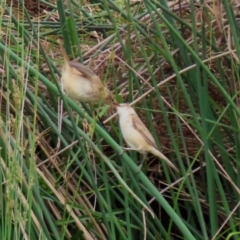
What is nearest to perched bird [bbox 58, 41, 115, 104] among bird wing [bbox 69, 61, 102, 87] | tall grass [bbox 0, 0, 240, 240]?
bird wing [bbox 69, 61, 102, 87]

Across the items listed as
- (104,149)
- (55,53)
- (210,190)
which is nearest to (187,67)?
(210,190)

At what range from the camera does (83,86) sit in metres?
1.26

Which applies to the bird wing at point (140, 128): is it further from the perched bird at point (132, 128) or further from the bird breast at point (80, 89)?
the bird breast at point (80, 89)

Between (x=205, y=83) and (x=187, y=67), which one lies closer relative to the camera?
(x=205, y=83)

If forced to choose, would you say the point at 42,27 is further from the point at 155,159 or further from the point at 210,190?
the point at 210,190

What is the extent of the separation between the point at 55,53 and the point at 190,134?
0.53 m

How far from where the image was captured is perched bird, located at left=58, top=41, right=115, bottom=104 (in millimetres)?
1250

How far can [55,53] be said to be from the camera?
2242 millimetres

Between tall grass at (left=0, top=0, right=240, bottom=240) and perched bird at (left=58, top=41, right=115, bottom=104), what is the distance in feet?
0.49

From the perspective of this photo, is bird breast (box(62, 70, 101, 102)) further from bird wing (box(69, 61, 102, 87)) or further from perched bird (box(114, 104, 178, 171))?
perched bird (box(114, 104, 178, 171))

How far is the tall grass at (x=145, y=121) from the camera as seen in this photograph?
1565 millimetres

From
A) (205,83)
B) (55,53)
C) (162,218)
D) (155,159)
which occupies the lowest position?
(162,218)

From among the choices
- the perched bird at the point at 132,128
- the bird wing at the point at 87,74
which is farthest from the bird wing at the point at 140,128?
the bird wing at the point at 87,74

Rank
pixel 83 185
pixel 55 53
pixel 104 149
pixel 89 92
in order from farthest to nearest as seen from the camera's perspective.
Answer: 1. pixel 55 53
2. pixel 104 149
3. pixel 83 185
4. pixel 89 92
